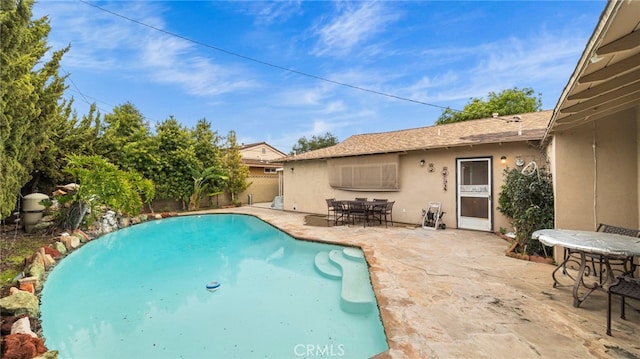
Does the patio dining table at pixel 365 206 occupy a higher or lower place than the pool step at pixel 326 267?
higher

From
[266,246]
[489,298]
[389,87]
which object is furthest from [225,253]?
[389,87]

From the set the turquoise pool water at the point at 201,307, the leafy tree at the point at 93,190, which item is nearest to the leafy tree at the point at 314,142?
the leafy tree at the point at 93,190

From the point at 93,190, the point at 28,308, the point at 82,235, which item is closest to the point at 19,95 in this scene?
the point at 93,190

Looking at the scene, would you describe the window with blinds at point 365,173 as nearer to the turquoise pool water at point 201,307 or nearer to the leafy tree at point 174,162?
the turquoise pool water at point 201,307

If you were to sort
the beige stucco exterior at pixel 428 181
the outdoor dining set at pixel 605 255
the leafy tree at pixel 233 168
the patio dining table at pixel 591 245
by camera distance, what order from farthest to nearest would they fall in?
the leafy tree at pixel 233 168 → the beige stucco exterior at pixel 428 181 → the patio dining table at pixel 591 245 → the outdoor dining set at pixel 605 255

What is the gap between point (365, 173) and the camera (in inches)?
484

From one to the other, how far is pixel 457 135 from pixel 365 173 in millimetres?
4000

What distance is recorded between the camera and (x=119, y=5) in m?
8.89

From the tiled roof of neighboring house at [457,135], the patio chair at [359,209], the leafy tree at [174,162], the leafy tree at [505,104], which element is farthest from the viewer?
the leafy tree at [505,104]

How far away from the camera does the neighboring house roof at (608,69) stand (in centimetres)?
192

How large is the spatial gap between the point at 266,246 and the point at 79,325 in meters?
5.21

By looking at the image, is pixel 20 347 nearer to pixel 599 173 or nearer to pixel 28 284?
pixel 28 284

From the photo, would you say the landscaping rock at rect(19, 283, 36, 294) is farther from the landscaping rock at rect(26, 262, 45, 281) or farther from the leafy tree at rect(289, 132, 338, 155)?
the leafy tree at rect(289, 132, 338, 155)

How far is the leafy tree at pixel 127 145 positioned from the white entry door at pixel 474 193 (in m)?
16.1
